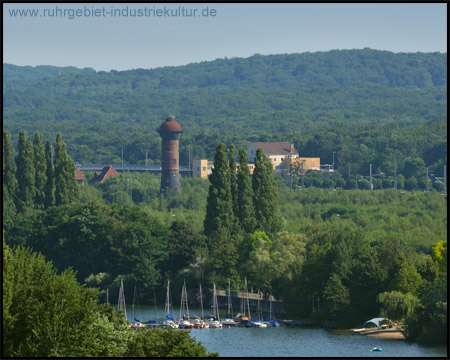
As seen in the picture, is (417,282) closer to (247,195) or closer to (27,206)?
(247,195)

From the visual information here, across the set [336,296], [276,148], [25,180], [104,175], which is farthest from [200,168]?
[336,296]

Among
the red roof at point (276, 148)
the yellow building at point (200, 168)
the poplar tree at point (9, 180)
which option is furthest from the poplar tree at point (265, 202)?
the red roof at point (276, 148)

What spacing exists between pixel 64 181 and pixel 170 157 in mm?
42893

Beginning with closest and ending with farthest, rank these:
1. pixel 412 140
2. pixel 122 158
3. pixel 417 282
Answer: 1. pixel 417 282
2. pixel 412 140
3. pixel 122 158

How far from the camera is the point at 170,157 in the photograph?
403ft

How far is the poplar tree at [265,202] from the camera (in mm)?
74125

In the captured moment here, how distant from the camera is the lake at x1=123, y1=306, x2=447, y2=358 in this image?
161 ft

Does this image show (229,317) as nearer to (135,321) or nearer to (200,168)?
(135,321)

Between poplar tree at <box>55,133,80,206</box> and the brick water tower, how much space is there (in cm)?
3942

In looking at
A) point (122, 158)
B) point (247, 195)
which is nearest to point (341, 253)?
point (247, 195)

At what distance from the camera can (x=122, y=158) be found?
167 metres

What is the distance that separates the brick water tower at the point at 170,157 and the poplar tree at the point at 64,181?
39420 millimetres

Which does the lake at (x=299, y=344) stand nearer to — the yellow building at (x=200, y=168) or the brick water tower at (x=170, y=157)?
the brick water tower at (x=170, y=157)

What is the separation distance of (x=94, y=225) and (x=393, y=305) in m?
24.9
